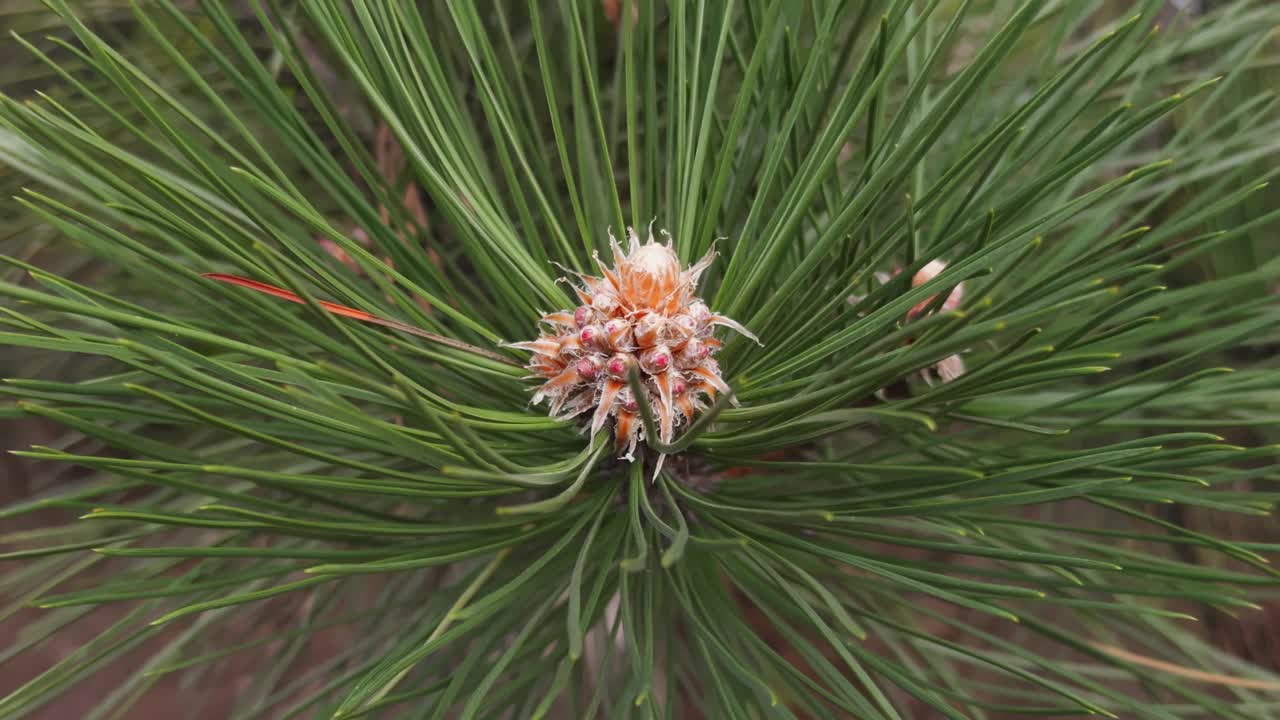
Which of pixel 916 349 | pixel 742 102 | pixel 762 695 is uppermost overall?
pixel 742 102

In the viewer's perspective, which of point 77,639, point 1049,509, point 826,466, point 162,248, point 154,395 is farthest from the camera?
point 77,639

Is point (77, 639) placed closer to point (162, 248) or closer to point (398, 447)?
point (162, 248)

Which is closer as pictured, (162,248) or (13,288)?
(13,288)

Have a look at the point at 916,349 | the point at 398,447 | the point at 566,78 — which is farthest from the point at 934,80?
the point at 398,447

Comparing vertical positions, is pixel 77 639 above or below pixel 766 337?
above

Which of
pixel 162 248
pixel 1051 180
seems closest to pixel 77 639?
pixel 162 248

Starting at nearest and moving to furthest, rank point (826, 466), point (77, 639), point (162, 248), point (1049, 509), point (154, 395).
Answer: point (154, 395), point (826, 466), point (162, 248), point (1049, 509), point (77, 639)

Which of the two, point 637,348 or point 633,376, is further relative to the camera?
point 637,348

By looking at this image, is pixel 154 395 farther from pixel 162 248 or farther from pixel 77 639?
pixel 77 639
